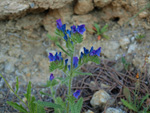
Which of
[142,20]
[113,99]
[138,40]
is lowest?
[113,99]

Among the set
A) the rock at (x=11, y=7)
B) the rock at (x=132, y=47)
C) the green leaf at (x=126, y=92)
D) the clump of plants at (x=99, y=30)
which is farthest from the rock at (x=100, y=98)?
the rock at (x=11, y=7)

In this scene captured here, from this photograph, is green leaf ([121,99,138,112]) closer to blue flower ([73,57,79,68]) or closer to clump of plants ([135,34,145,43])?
blue flower ([73,57,79,68])

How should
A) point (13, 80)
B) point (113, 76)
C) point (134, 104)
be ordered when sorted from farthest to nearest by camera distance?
point (13, 80), point (113, 76), point (134, 104)

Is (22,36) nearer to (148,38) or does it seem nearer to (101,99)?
(101,99)

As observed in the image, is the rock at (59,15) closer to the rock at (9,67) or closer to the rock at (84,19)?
the rock at (84,19)

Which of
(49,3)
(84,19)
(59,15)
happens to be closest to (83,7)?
(84,19)

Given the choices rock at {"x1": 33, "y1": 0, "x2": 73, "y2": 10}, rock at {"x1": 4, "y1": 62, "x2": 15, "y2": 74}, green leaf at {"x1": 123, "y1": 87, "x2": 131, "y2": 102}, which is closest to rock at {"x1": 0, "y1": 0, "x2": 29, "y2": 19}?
rock at {"x1": 33, "y1": 0, "x2": 73, "y2": 10}

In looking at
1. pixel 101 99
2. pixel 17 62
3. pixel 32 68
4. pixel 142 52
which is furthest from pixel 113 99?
pixel 17 62
